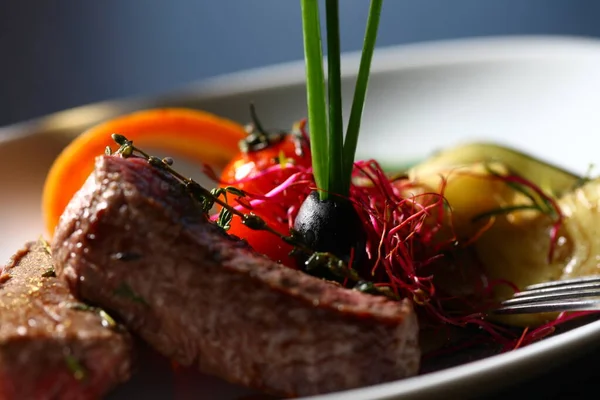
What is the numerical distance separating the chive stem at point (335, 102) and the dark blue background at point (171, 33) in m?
3.63

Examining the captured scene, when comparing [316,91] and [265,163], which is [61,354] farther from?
[265,163]

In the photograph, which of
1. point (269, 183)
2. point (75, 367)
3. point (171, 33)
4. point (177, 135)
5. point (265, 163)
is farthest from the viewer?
point (171, 33)

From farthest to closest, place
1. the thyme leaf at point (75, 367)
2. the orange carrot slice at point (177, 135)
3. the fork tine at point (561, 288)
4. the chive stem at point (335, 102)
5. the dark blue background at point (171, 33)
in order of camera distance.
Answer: the dark blue background at point (171, 33)
the orange carrot slice at point (177, 135)
the fork tine at point (561, 288)
the chive stem at point (335, 102)
the thyme leaf at point (75, 367)

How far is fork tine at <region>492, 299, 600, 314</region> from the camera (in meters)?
1.72

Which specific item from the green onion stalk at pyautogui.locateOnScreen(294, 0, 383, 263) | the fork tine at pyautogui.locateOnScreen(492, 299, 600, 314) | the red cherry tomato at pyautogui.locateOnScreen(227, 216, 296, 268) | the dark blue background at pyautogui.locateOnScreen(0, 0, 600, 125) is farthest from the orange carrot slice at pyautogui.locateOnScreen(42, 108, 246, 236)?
the dark blue background at pyautogui.locateOnScreen(0, 0, 600, 125)

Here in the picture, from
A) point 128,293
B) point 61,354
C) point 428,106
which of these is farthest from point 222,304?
point 428,106

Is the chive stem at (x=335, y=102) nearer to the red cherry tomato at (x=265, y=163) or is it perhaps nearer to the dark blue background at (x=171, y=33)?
the red cherry tomato at (x=265, y=163)

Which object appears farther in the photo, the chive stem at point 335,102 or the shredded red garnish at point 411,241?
the shredded red garnish at point 411,241

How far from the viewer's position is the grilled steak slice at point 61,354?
1.34m

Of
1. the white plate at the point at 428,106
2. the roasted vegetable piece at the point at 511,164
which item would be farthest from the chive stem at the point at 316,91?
the white plate at the point at 428,106

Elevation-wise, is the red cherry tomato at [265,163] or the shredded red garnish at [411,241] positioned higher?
the red cherry tomato at [265,163]

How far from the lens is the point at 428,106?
3.27 metres

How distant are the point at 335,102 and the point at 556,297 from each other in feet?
2.32

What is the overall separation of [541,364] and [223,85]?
7.66 ft
